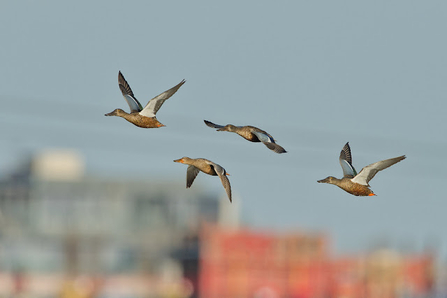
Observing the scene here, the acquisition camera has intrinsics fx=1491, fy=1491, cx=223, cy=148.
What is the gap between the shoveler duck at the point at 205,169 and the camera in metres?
22.1

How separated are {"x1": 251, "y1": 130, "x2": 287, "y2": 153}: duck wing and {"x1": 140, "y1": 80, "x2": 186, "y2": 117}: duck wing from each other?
60.5 inches

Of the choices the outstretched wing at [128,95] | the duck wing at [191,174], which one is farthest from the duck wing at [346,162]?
the outstretched wing at [128,95]

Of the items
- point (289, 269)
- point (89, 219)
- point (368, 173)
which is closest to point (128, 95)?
point (368, 173)

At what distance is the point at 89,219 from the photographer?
6939 inches

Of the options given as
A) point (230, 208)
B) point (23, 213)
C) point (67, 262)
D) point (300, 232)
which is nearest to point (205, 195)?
point (230, 208)

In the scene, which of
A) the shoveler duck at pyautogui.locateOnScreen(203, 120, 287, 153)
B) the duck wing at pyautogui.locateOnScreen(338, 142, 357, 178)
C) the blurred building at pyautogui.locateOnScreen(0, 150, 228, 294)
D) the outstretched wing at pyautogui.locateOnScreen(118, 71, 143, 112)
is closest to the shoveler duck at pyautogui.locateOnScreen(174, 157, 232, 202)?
the shoveler duck at pyautogui.locateOnScreen(203, 120, 287, 153)

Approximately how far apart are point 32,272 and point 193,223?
947 inches

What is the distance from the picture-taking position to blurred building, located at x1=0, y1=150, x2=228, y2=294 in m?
163

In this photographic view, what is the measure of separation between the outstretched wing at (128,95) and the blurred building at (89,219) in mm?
128606

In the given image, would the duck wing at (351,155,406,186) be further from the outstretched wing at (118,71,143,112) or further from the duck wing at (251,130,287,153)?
the outstretched wing at (118,71,143,112)

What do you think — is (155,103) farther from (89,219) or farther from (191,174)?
(89,219)

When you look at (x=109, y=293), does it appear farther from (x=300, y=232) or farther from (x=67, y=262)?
(x=300, y=232)

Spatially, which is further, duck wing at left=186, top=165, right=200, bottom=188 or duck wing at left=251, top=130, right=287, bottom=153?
duck wing at left=186, top=165, right=200, bottom=188

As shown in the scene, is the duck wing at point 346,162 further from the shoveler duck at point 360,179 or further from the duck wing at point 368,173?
the duck wing at point 368,173
